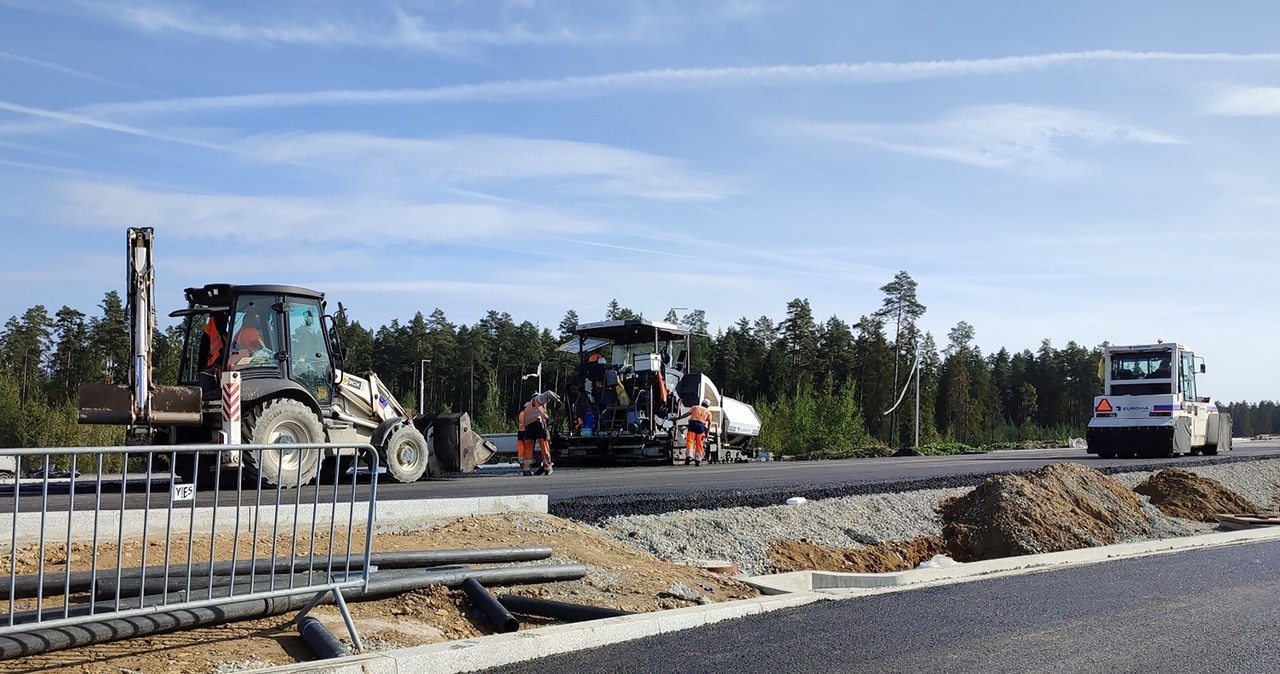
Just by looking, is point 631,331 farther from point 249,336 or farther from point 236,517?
point 236,517

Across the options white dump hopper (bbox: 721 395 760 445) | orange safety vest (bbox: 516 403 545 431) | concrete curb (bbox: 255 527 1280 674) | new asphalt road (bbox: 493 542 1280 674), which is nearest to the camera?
concrete curb (bbox: 255 527 1280 674)

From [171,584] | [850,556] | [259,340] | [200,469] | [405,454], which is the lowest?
[850,556]

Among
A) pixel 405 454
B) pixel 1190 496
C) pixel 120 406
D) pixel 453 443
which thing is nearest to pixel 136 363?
pixel 120 406

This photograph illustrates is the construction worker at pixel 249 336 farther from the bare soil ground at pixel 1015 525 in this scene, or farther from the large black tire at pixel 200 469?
the bare soil ground at pixel 1015 525

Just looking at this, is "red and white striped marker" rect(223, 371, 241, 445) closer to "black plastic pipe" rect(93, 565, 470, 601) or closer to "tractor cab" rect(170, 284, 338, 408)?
"tractor cab" rect(170, 284, 338, 408)

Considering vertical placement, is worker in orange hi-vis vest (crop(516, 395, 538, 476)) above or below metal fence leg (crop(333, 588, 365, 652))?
above

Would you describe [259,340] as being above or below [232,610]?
above

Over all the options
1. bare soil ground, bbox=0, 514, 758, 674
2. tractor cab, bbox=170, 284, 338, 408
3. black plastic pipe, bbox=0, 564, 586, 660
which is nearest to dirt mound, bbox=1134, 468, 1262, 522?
bare soil ground, bbox=0, 514, 758, 674

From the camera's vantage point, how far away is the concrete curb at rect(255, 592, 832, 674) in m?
5.63

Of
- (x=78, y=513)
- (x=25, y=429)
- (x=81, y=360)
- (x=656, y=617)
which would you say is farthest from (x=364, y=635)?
(x=81, y=360)

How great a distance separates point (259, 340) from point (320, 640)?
9.86 m

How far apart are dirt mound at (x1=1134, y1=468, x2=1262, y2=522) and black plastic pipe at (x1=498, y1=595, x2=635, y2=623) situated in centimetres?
1336

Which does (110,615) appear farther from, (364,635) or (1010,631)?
(1010,631)

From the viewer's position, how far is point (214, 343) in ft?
49.5
